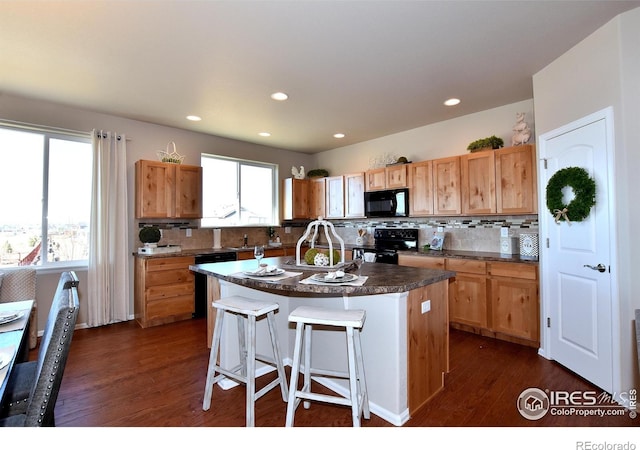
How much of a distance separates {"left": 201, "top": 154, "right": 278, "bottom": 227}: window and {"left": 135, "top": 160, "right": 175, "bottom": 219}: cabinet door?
62 cm

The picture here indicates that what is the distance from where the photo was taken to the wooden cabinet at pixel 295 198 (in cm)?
556

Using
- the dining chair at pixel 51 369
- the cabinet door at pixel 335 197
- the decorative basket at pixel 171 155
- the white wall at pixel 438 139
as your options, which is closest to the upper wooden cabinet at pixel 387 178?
the white wall at pixel 438 139

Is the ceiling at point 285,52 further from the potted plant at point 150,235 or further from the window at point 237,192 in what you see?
the potted plant at point 150,235

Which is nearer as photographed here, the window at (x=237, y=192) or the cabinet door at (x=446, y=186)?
the cabinet door at (x=446, y=186)

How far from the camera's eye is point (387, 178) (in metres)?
Answer: 4.60

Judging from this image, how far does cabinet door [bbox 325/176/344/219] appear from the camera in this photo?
17.3 feet

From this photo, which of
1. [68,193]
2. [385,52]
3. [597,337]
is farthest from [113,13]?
[597,337]

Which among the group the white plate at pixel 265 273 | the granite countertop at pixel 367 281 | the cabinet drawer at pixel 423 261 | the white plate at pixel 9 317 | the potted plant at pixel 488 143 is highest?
the potted plant at pixel 488 143

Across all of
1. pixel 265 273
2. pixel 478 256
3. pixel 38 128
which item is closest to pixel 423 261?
pixel 478 256

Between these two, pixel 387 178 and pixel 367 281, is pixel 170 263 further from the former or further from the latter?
pixel 387 178

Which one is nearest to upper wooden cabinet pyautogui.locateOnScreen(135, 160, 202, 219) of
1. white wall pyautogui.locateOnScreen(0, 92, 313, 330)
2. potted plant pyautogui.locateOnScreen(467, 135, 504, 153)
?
white wall pyautogui.locateOnScreen(0, 92, 313, 330)

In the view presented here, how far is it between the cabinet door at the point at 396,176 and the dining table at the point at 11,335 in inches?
158

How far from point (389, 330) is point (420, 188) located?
269 cm

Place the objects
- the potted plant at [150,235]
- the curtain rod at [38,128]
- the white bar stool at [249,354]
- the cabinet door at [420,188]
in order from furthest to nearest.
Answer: the cabinet door at [420,188], the potted plant at [150,235], the curtain rod at [38,128], the white bar stool at [249,354]
